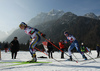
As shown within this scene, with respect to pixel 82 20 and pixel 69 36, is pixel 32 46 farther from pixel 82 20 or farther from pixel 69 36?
Result: pixel 82 20

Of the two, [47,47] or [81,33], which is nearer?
[47,47]

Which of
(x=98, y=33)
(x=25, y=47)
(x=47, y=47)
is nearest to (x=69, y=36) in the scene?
(x=47, y=47)

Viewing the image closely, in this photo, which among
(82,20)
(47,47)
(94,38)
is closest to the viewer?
(47,47)

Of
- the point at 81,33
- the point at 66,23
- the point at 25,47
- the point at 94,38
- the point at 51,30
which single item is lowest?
the point at 25,47

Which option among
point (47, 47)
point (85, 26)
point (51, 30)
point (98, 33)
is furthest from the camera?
point (51, 30)

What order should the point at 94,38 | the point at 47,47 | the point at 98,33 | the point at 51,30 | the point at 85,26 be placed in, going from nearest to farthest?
the point at 47,47 < the point at 94,38 < the point at 98,33 < the point at 85,26 < the point at 51,30

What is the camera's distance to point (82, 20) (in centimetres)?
17550

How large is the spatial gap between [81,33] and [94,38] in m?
24.2

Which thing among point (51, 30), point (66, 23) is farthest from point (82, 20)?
point (51, 30)

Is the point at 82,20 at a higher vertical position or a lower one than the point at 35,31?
higher

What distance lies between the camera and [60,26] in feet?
618

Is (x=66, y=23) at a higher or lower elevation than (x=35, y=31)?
higher

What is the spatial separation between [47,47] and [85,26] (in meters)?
164

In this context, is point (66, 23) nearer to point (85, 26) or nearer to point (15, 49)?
point (85, 26)
